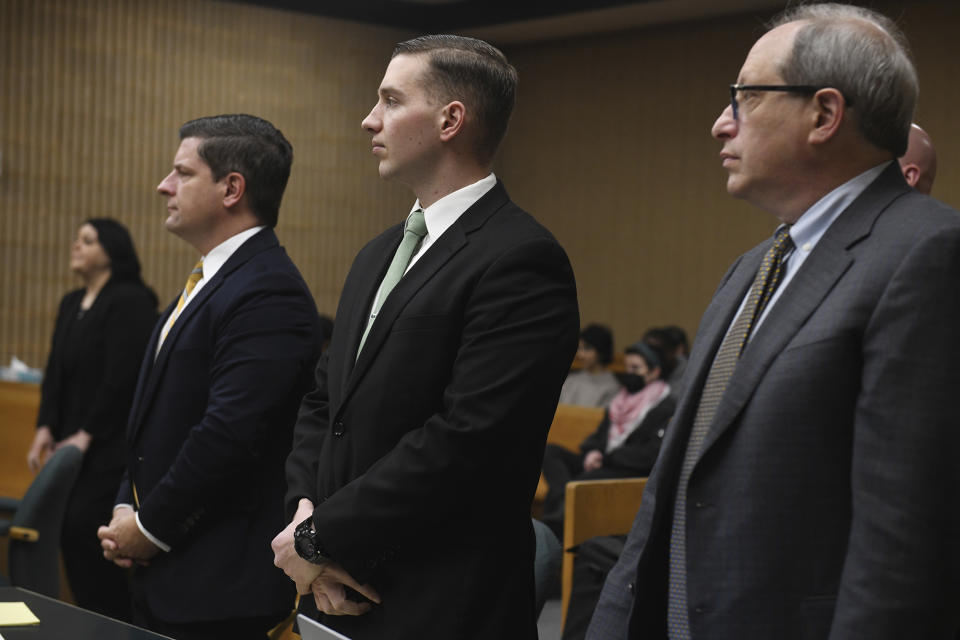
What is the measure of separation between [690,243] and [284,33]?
4.15 metres

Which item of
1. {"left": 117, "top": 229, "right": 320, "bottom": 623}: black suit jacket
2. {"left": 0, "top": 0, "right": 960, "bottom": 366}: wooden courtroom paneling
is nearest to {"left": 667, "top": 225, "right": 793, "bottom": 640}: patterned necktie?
{"left": 117, "top": 229, "right": 320, "bottom": 623}: black suit jacket

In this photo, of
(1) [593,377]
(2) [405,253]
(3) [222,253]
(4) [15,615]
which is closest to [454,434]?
(2) [405,253]

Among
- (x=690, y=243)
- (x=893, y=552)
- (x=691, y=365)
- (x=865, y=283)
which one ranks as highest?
(x=865, y=283)

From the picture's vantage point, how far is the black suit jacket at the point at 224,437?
8.11 ft

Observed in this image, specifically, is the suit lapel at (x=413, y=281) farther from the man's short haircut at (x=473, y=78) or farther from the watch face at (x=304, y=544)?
the watch face at (x=304, y=544)

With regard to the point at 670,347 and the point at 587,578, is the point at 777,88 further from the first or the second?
the point at 670,347

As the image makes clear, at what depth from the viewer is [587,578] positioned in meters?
3.37

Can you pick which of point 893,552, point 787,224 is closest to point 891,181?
point 787,224

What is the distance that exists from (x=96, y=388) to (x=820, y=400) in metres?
3.87

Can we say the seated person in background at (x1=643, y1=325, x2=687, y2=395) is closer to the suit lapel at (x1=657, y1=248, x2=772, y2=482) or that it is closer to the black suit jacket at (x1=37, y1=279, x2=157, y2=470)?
the black suit jacket at (x1=37, y1=279, x2=157, y2=470)

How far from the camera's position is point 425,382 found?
187 cm

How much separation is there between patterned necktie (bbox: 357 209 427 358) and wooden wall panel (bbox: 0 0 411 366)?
7681mm

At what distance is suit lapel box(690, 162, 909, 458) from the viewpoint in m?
1.43

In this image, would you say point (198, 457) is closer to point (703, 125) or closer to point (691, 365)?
point (691, 365)
